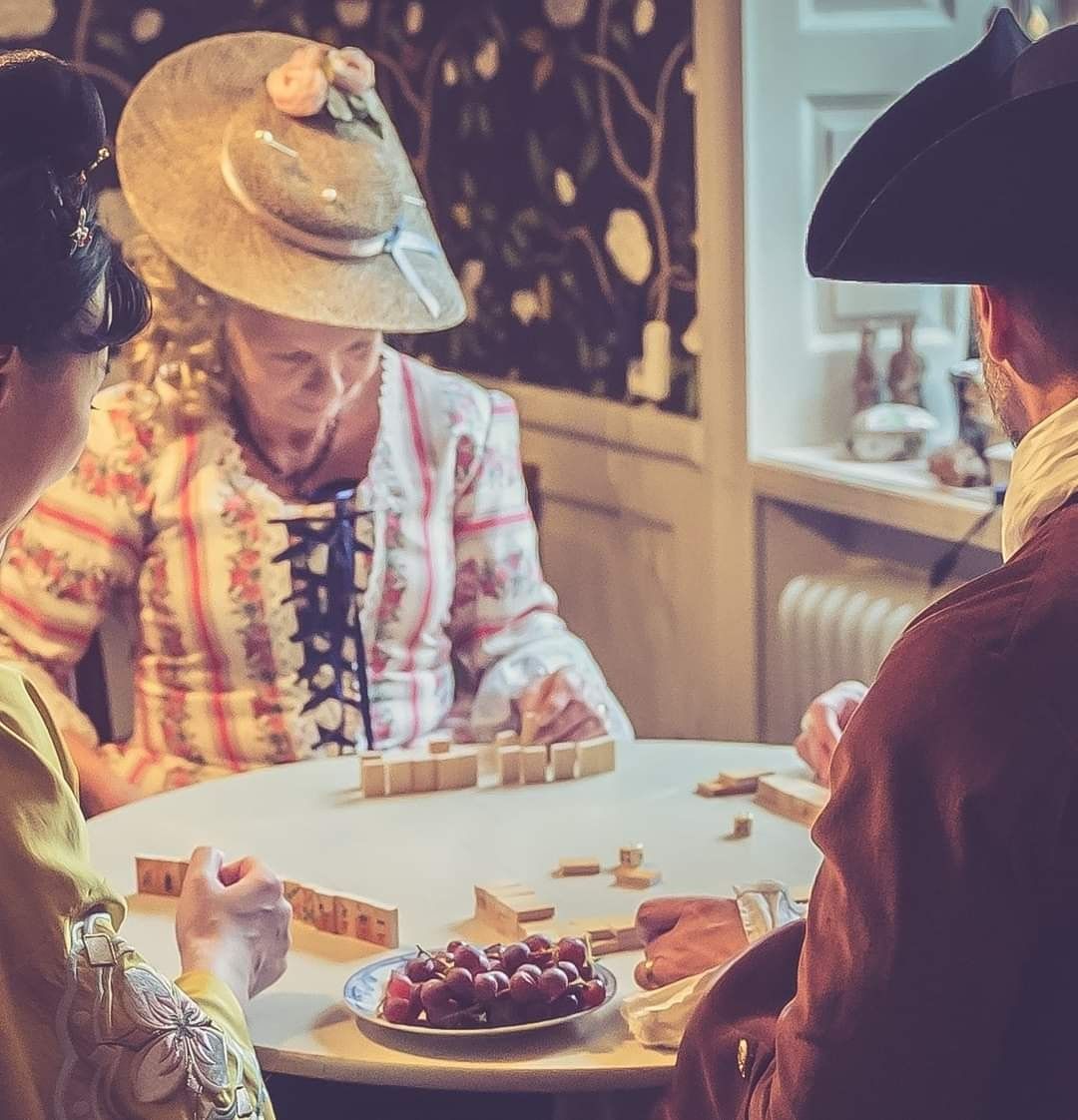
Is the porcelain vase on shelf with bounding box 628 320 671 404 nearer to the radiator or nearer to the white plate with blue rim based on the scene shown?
the radiator

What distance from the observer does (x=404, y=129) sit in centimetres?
410

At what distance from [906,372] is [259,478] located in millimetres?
1171

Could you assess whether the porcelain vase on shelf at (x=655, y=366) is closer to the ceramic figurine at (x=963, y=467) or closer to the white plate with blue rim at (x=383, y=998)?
the ceramic figurine at (x=963, y=467)

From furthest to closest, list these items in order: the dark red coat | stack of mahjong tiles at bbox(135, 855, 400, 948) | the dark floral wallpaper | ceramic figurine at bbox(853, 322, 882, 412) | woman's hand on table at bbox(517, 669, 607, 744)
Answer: the dark floral wallpaper, ceramic figurine at bbox(853, 322, 882, 412), woman's hand on table at bbox(517, 669, 607, 744), stack of mahjong tiles at bbox(135, 855, 400, 948), the dark red coat

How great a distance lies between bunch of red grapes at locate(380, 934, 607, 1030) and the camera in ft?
4.76

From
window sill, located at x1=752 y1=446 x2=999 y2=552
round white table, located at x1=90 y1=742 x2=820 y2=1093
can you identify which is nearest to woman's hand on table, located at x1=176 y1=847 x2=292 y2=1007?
round white table, located at x1=90 y1=742 x2=820 y2=1093

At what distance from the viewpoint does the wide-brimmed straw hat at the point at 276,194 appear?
2295mm

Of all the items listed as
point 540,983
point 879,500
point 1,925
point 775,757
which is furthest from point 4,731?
point 879,500

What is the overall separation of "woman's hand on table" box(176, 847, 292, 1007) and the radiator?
1442mm

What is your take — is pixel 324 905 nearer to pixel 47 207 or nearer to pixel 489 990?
pixel 489 990

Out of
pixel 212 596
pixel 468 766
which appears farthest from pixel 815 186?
pixel 468 766

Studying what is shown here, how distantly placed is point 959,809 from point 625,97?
2.47 metres

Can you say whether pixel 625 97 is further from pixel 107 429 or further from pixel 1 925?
pixel 1 925

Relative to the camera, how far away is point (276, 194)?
2295 millimetres
